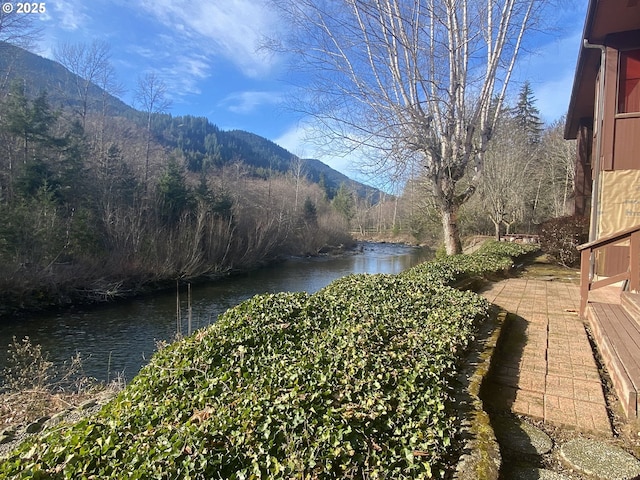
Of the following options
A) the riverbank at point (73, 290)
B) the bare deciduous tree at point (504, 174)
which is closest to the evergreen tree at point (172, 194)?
the riverbank at point (73, 290)

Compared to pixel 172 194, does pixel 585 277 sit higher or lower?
lower

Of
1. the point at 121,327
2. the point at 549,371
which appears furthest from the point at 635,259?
the point at 121,327

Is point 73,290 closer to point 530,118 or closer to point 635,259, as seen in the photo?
point 635,259

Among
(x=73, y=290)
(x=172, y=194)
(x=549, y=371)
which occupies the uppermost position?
A: (x=172, y=194)

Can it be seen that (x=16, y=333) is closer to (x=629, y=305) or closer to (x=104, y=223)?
(x=104, y=223)

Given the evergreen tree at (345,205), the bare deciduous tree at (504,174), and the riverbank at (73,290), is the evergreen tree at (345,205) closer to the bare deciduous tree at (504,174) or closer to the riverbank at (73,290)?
the bare deciduous tree at (504,174)

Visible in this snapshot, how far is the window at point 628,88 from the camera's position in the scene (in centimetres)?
619

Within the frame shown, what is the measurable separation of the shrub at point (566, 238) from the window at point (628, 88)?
4854mm

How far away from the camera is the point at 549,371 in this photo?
330cm

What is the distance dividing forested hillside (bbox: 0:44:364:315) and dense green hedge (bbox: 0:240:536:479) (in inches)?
491

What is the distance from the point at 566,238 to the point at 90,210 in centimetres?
1889

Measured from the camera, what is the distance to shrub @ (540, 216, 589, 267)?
405 inches

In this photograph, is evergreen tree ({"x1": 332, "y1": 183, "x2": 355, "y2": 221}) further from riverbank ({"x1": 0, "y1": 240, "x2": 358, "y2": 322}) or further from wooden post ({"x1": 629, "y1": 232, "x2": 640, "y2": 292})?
wooden post ({"x1": 629, "y1": 232, "x2": 640, "y2": 292})

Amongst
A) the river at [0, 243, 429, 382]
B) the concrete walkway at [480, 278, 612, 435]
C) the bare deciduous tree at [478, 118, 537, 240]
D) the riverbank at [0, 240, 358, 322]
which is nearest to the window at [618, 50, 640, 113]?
the concrete walkway at [480, 278, 612, 435]
